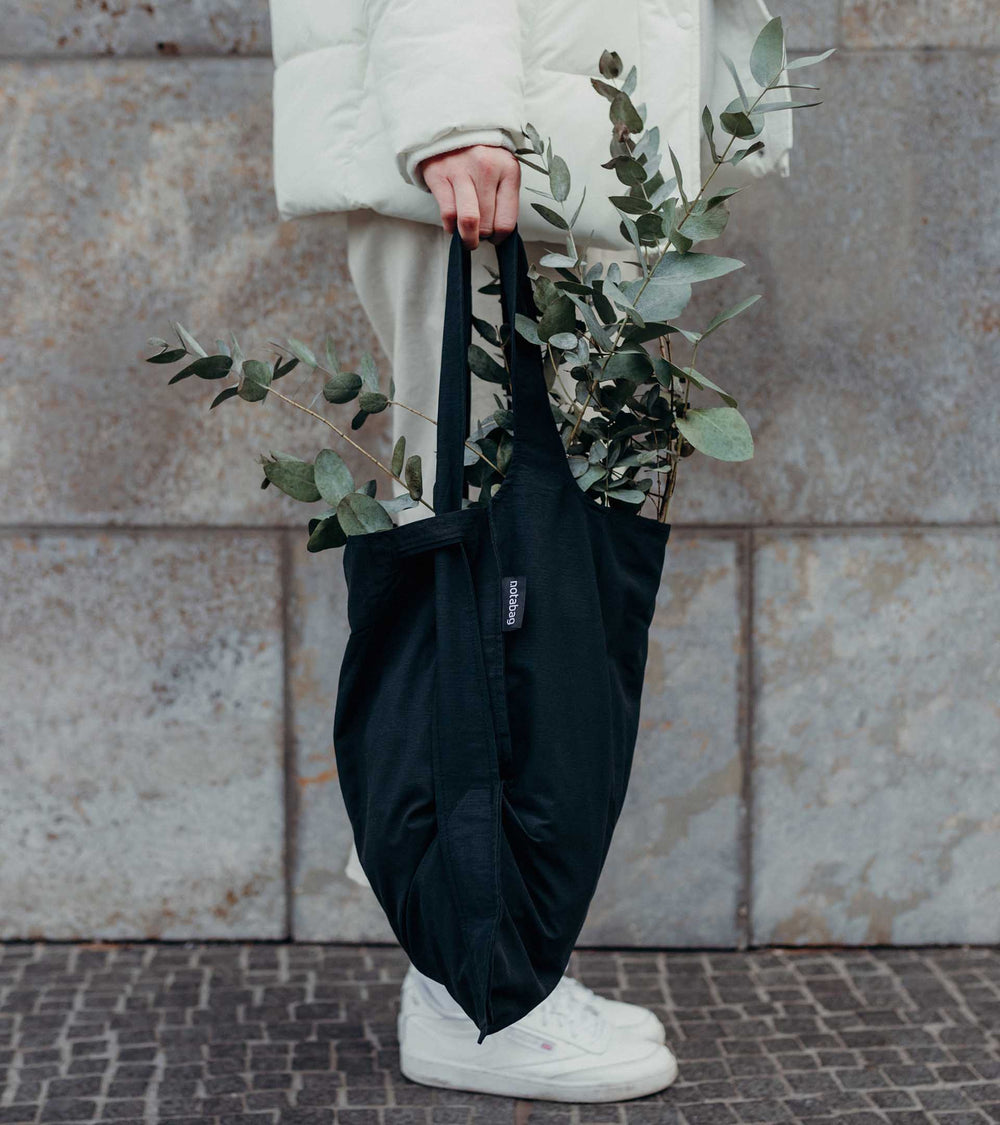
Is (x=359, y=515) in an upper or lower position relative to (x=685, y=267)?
lower

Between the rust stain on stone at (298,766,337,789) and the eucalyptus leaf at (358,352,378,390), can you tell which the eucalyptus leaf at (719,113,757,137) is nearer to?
the eucalyptus leaf at (358,352,378,390)

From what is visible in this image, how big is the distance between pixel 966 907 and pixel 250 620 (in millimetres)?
1647

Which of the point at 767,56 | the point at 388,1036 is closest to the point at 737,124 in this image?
the point at 767,56

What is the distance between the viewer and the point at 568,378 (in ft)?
6.10

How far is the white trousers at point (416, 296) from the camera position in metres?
1.76

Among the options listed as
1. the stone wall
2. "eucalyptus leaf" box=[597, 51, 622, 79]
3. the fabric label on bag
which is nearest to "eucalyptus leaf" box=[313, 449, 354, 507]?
the fabric label on bag

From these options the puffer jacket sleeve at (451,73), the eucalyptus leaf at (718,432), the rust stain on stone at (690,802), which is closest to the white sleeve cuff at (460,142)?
the puffer jacket sleeve at (451,73)

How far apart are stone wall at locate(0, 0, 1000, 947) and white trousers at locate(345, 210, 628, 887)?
0.56 meters

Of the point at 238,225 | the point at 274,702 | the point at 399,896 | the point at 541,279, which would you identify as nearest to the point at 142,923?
the point at 274,702

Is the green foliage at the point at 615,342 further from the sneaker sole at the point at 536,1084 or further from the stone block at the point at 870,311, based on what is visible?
the sneaker sole at the point at 536,1084

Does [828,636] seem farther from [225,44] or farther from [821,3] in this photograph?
[225,44]

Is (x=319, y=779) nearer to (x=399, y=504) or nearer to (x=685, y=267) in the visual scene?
(x=399, y=504)

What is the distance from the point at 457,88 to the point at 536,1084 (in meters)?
1.51

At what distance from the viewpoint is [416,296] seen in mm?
1785
